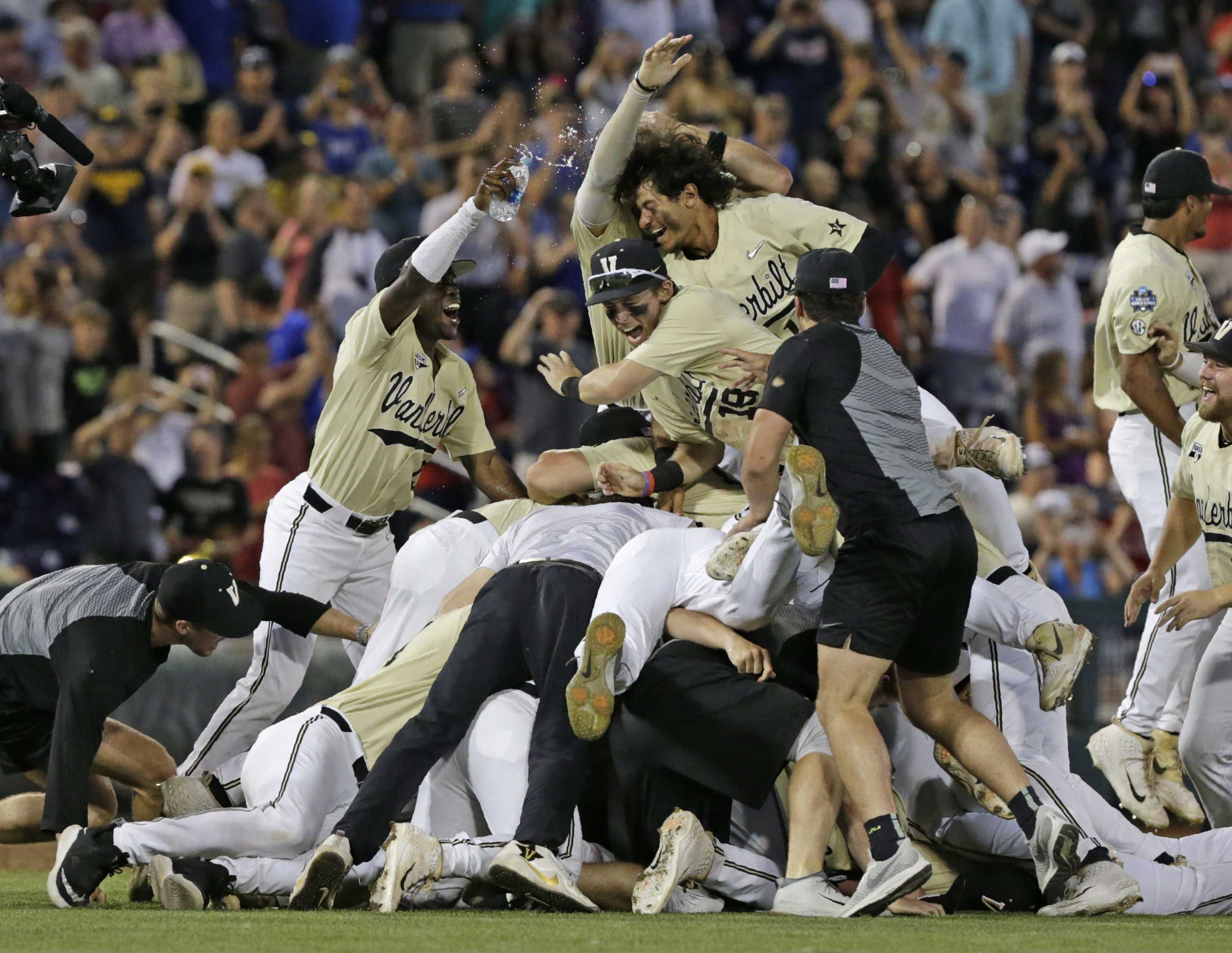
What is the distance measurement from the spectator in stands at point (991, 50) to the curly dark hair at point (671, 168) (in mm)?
8090

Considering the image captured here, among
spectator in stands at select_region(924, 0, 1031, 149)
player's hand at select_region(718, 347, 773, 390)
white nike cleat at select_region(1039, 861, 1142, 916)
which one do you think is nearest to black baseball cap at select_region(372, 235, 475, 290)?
player's hand at select_region(718, 347, 773, 390)

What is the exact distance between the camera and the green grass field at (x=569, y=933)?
15.7ft

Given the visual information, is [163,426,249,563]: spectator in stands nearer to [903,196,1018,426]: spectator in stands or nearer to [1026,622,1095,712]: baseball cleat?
[903,196,1018,426]: spectator in stands

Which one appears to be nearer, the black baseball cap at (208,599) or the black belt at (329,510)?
the black baseball cap at (208,599)

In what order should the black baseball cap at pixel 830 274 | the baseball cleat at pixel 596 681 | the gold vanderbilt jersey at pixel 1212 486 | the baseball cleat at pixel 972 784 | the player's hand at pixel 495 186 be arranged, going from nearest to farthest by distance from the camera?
the baseball cleat at pixel 596 681 < the black baseball cap at pixel 830 274 < the baseball cleat at pixel 972 784 < the gold vanderbilt jersey at pixel 1212 486 < the player's hand at pixel 495 186

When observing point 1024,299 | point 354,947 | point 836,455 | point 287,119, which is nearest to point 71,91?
point 287,119

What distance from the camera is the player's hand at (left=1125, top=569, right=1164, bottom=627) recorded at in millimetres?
7219

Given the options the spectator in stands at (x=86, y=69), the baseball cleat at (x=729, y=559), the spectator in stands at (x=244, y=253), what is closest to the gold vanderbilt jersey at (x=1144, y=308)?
the baseball cleat at (x=729, y=559)

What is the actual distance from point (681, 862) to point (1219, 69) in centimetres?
1192

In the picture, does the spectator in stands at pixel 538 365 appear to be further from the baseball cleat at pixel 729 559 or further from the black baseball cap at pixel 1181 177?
the baseball cleat at pixel 729 559

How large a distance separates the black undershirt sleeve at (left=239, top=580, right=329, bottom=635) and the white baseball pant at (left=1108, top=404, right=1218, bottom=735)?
3307 millimetres

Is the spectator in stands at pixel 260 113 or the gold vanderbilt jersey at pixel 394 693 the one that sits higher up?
the spectator in stands at pixel 260 113

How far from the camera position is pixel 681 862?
18.8 ft

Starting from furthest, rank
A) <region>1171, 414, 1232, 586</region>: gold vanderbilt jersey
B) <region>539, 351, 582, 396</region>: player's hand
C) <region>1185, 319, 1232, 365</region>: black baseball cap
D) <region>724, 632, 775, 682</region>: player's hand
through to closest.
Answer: <region>539, 351, 582, 396</region>: player's hand < <region>1171, 414, 1232, 586</region>: gold vanderbilt jersey < <region>1185, 319, 1232, 365</region>: black baseball cap < <region>724, 632, 775, 682</region>: player's hand
